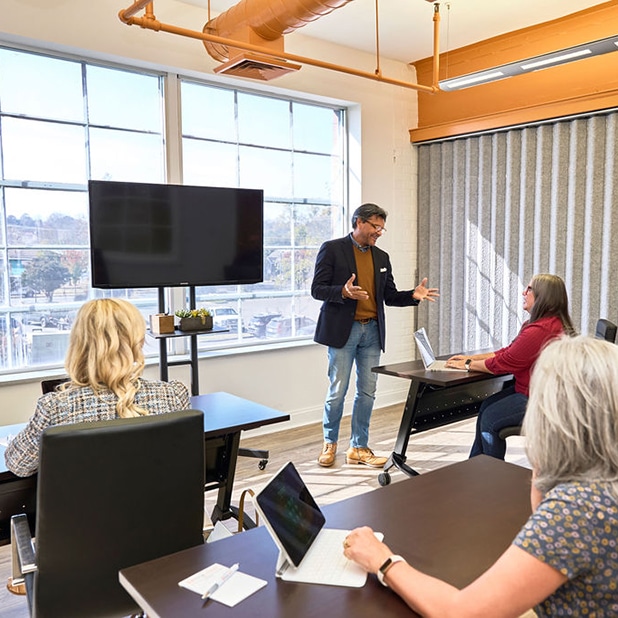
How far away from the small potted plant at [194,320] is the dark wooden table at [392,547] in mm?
2190

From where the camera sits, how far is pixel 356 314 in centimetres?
387

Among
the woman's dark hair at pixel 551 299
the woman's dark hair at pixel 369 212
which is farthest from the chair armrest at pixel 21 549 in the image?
the woman's dark hair at pixel 369 212

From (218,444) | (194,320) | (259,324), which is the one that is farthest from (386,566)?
(259,324)

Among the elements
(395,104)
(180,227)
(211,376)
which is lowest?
(211,376)

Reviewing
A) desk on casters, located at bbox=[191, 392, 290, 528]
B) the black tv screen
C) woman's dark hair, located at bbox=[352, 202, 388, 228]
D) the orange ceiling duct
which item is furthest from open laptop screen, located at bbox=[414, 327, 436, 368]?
the orange ceiling duct

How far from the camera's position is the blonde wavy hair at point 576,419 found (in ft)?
3.27

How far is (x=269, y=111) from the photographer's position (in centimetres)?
477

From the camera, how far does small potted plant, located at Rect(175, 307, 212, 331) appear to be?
3643 mm

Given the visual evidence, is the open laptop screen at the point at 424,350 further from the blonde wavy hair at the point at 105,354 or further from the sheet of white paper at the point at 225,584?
the sheet of white paper at the point at 225,584

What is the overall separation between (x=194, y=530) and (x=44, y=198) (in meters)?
2.82

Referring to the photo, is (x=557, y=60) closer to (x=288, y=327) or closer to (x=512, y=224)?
(x=512, y=224)

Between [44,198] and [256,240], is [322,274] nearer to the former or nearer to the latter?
[256,240]

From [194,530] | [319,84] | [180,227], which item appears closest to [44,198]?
[180,227]

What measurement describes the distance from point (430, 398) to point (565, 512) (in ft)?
8.38
